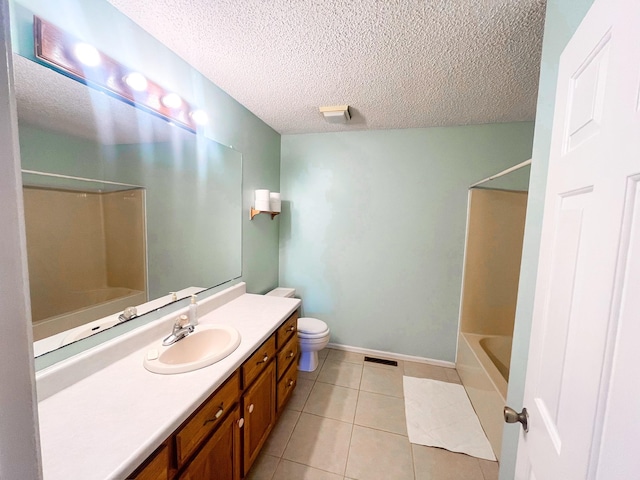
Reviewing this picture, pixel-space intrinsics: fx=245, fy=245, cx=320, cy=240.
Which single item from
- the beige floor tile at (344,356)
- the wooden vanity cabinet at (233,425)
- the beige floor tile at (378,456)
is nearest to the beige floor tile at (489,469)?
the beige floor tile at (378,456)

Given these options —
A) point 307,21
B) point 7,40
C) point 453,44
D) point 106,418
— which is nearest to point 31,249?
point 106,418

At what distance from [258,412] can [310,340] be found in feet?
2.92

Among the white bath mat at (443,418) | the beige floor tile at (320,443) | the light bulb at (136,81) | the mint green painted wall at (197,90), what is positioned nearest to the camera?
the mint green painted wall at (197,90)

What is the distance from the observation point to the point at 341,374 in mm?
2316

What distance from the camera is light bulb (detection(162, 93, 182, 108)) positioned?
4.45ft

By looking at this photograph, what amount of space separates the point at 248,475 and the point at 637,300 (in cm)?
185

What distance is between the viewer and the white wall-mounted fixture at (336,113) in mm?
1997

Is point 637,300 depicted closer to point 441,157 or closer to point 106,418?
point 106,418

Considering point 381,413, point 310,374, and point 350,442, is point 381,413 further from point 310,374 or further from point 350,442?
point 310,374

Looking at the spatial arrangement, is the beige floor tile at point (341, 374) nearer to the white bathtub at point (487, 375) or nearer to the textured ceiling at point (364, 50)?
the white bathtub at point (487, 375)

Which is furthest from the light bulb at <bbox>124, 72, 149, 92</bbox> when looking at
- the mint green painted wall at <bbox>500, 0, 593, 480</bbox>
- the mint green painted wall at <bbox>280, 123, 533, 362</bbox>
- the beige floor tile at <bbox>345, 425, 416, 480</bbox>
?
the beige floor tile at <bbox>345, 425, 416, 480</bbox>

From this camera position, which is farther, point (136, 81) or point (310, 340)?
point (310, 340)

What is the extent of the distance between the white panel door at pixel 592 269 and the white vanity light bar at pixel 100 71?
5.39 ft

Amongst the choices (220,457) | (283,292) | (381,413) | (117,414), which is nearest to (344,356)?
(381,413)
